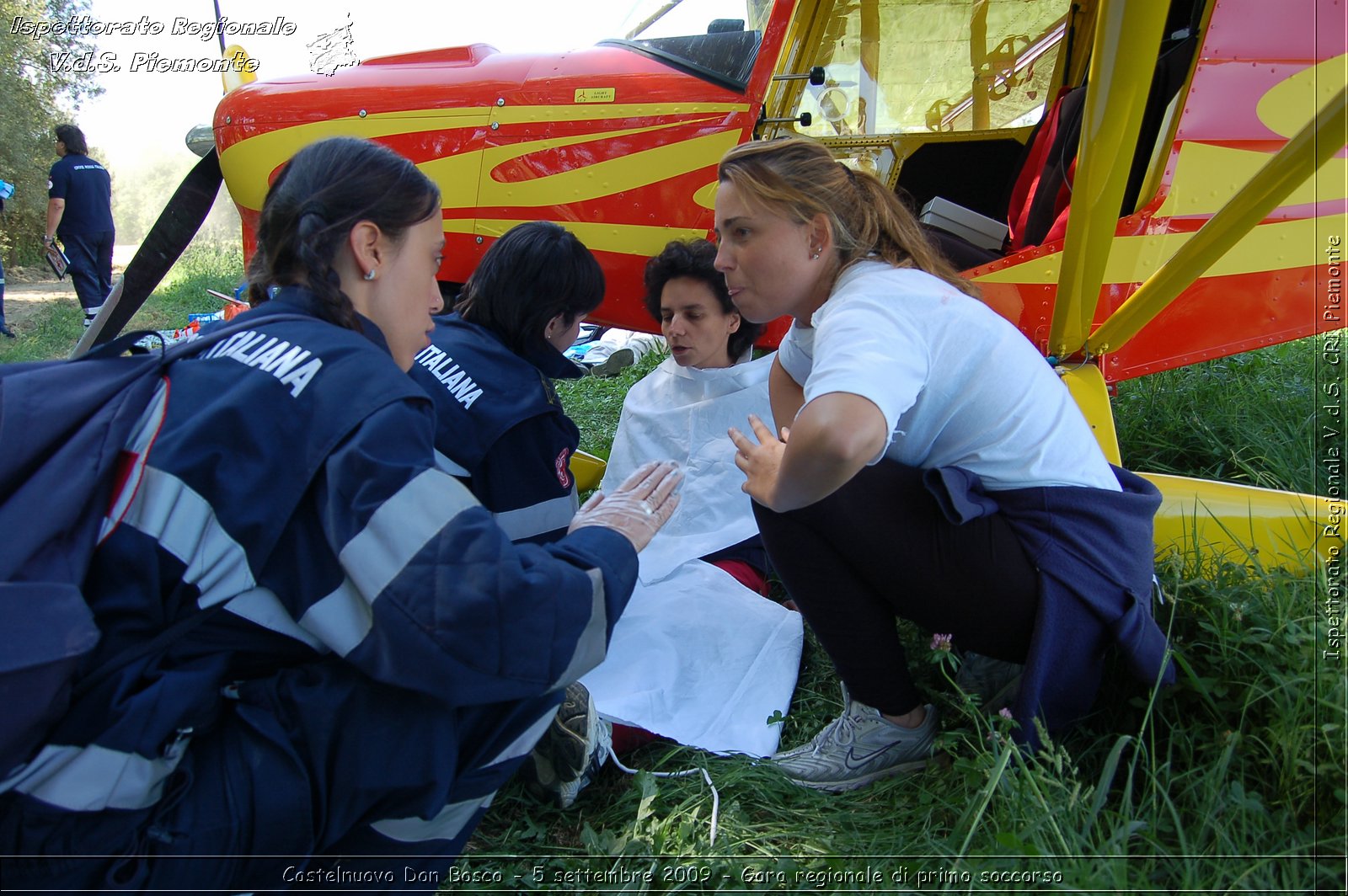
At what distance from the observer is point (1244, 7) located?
2797 mm

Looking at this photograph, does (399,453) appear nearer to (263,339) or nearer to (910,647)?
(263,339)

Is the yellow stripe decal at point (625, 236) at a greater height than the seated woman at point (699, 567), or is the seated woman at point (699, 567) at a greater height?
the yellow stripe decal at point (625, 236)

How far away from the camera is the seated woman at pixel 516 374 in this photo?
2.25m

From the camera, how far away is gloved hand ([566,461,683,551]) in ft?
5.09

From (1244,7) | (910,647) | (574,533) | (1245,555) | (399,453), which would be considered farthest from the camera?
(1244,7)

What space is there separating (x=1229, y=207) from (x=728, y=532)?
5.33 feet

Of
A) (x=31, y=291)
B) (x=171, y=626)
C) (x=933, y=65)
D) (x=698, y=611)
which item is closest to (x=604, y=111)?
(x=933, y=65)

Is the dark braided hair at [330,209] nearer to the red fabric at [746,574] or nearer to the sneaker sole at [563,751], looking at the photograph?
the sneaker sole at [563,751]

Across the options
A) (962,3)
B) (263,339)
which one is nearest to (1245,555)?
(263,339)

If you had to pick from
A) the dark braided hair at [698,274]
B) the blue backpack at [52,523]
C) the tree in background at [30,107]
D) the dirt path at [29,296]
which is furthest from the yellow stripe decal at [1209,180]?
the tree in background at [30,107]

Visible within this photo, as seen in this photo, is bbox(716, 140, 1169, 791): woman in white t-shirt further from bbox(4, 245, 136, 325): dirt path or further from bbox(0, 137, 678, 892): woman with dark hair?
bbox(4, 245, 136, 325): dirt path

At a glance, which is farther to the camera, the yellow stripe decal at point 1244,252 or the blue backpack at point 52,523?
the yellow stripe decal at point 1244,252

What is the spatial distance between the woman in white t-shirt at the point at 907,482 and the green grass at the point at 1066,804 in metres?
0.13

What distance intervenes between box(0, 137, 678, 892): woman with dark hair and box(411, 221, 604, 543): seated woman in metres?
0.77
